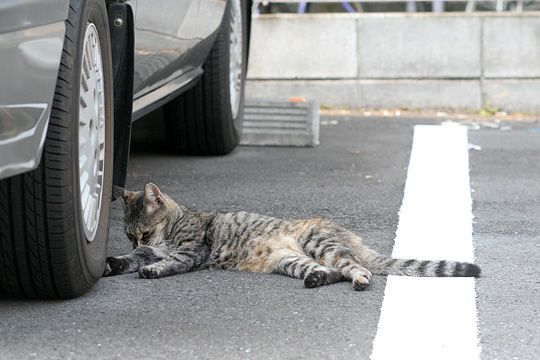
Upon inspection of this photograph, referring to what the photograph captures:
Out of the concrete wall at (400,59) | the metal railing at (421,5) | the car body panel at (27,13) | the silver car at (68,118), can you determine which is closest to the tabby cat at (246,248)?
the silver car at (68,118)

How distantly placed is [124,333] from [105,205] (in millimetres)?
880

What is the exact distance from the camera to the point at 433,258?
212 inches

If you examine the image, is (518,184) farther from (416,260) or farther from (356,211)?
(416,260)

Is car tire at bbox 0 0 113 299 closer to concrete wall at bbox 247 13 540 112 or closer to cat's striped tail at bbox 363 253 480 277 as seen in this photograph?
cat's striped tail at bbox 363 253 480 277

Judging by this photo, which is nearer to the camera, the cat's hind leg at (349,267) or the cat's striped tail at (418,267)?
the cat's hind leg at (349,267)

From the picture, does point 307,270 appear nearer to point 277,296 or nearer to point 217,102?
point 277,296

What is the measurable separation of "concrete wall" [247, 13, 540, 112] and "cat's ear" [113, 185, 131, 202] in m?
5.79

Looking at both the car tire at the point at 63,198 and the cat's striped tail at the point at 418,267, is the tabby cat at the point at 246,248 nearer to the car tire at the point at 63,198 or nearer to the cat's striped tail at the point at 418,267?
the cat's striped tail at the point at 418,267

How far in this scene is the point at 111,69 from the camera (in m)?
4.94

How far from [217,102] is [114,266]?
3.10 meters

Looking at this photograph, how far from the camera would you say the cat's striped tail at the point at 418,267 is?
4984 mm

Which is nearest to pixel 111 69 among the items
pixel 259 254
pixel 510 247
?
pixel 259 254

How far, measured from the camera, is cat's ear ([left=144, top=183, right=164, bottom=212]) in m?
5.66

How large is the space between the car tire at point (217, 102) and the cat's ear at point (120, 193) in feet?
7.90
